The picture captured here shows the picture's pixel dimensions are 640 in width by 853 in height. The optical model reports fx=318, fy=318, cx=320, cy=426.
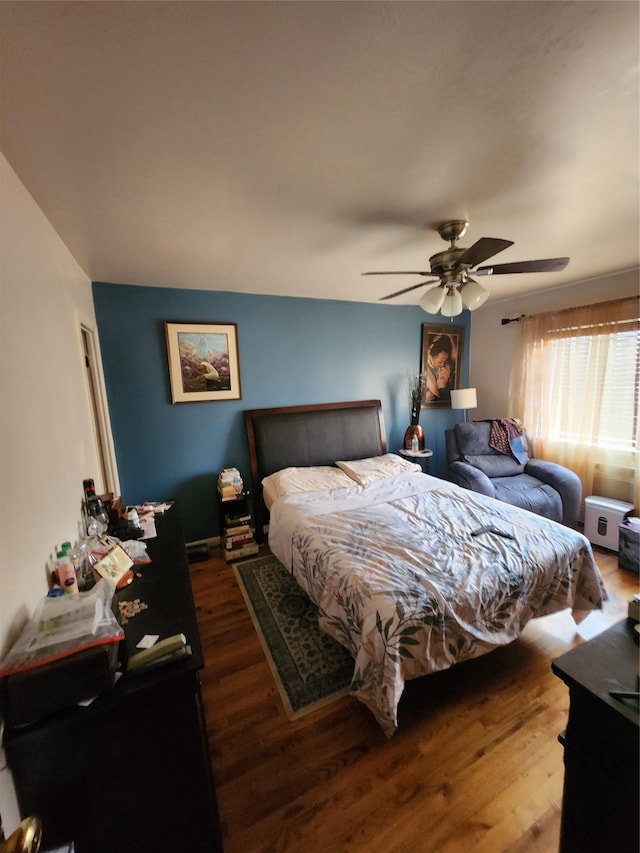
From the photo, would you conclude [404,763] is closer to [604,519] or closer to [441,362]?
[604,519]

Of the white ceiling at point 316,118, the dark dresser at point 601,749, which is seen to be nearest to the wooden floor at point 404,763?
the dark dresser at point 601,749

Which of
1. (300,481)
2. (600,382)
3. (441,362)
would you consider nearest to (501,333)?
(441,362)

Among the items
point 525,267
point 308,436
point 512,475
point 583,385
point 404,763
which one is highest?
point 525,267

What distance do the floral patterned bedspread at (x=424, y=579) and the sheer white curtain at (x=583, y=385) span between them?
1.69m

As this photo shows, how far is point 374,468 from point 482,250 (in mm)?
2054

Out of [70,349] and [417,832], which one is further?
[70,349]

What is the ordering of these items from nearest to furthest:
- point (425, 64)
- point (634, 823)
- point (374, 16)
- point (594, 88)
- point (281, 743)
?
point (634, 823), point (374, 16), point (425, 64), point (594, 88), point (281, 743)

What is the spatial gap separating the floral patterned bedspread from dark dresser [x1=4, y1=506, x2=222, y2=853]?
0.73m

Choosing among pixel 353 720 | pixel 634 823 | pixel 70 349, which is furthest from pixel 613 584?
pixel 70 349

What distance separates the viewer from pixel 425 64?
90 centimetres

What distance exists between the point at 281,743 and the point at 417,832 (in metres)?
0.59

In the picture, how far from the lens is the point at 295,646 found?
1.91 m

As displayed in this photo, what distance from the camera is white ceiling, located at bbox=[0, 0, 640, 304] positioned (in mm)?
788

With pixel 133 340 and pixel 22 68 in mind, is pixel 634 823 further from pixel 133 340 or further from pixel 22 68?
pixel 133 340
